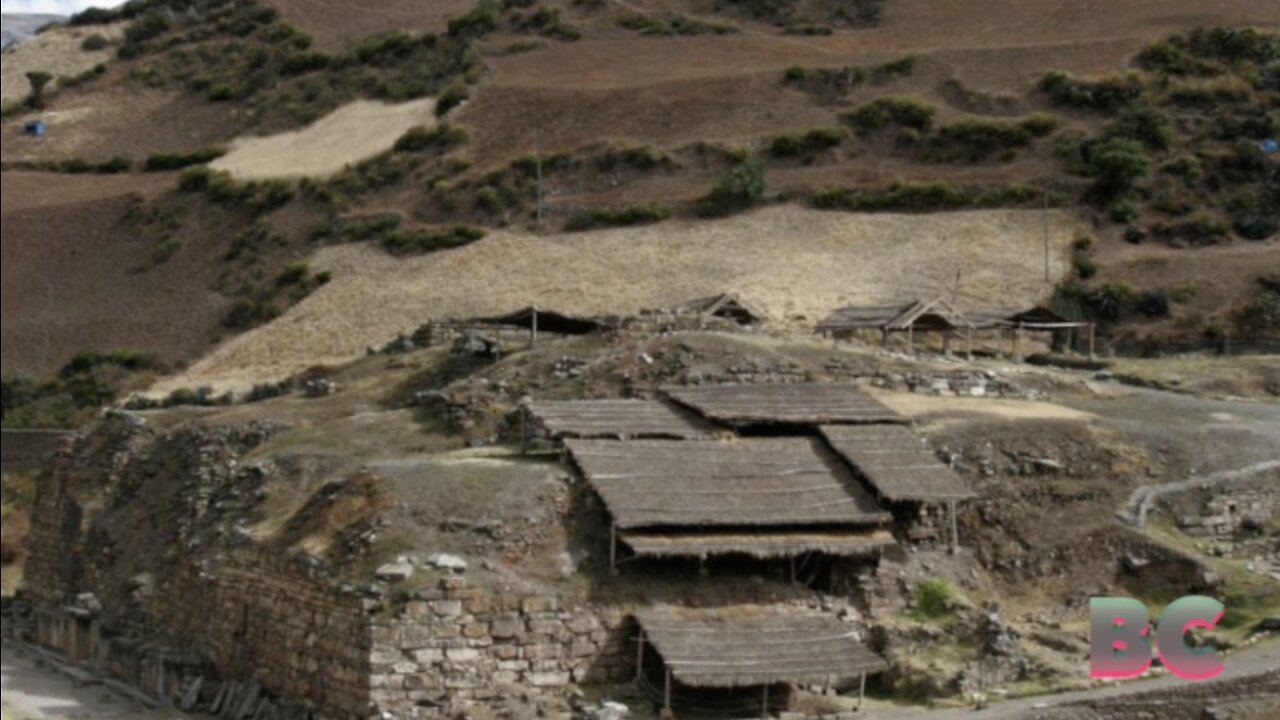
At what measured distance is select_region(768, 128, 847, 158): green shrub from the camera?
73250 millimetres

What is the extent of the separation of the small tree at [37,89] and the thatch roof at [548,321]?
67041mm

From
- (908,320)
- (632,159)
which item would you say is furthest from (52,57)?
(908,320)

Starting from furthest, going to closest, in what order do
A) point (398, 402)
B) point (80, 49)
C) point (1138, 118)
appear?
point (80, 49), point (1138, 118), point (398, 402)

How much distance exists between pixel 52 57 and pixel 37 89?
8.52 meters

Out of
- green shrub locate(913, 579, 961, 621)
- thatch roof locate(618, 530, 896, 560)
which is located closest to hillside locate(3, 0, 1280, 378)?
green shrub locate(913, 579, 961, 621)

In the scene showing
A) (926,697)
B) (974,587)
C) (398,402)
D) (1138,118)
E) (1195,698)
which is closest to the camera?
(1195,698)

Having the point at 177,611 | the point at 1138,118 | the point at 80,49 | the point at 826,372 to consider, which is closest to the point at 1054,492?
the point at 826,372

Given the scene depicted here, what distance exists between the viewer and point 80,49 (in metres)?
111

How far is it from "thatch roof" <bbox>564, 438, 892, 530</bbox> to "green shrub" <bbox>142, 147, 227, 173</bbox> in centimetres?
6402

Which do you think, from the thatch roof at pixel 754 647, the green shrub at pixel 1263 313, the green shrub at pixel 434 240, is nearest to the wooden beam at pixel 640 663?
the thatch roof at pixel 754 647

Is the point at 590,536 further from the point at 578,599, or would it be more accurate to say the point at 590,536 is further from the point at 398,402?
the point at 398,402

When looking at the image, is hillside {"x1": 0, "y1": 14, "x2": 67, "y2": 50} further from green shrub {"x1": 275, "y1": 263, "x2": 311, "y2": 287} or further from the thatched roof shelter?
the thatched roof shelter

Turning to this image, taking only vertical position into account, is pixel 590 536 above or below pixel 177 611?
above

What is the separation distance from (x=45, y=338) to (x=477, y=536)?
48.4 m
